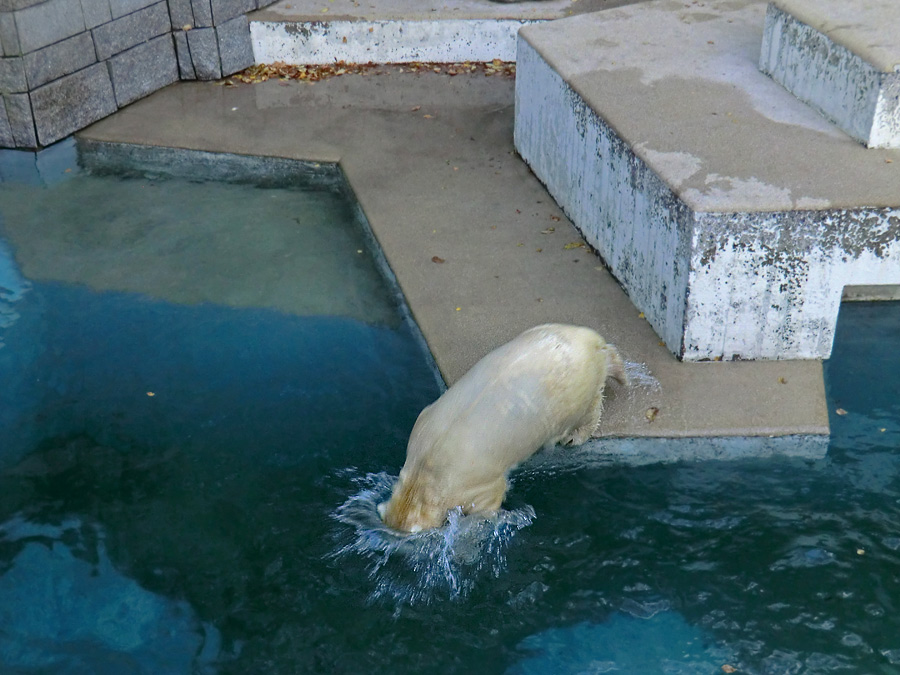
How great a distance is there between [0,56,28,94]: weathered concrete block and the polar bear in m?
5.23

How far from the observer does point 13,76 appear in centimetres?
768

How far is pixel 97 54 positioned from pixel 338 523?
18.6 ft

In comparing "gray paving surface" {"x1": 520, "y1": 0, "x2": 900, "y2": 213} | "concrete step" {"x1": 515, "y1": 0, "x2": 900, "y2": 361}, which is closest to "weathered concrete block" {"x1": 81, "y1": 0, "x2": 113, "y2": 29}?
"gray paving surface" {"x1": 520, "y1": 0, "x2": 900, "y2": 213}

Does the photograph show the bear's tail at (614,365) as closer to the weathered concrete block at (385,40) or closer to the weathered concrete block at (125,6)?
the weathered concrete block at (385,40)

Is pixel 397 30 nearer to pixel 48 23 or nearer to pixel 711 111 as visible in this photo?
pixel 48 23

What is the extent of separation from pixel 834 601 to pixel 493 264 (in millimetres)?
3088

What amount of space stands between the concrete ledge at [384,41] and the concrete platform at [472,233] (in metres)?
0.34

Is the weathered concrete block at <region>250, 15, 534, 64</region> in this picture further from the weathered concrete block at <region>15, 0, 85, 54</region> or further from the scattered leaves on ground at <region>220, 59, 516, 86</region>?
the weathered concrete block at <region>15, 0, 85, 54</region>

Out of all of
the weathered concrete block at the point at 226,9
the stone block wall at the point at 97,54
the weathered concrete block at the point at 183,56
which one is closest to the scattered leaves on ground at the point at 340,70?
the stone block wall at the point at 97,54

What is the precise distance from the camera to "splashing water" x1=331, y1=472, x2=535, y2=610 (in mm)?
4215

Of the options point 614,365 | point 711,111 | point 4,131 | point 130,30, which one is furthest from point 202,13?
point 614,365

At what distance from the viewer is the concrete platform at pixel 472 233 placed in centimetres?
497

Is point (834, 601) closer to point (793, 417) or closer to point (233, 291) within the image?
point (793, 417)

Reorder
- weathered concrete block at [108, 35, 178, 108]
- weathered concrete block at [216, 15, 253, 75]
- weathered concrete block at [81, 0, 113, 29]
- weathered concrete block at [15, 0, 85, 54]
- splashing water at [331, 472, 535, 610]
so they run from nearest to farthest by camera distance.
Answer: splashing water at [331, 472, 535, 610]
weathered concrete block at [15, 0, 85, 54]
weathered concrete block at [81, 0, 113, 29]
weathered concrete block at [108, 35, 178, 108]
weathered concrete block at [216, 15, 253, 75]
